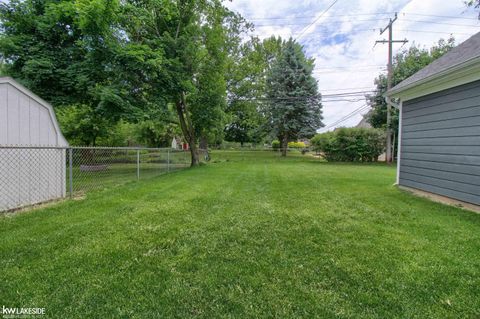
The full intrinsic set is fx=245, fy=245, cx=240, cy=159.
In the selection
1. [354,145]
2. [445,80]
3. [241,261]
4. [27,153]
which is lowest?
[241,261]

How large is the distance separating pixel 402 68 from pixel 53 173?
811 inches

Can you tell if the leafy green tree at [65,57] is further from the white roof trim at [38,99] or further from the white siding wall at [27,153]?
the white siding wall at [27,153]

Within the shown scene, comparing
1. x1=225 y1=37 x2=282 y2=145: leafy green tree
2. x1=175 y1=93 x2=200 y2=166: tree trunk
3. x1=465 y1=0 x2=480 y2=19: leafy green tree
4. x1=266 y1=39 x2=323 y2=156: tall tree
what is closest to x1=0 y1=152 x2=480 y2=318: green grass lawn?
x1=465 y1=0 x2=480 y2=19: leafy green tree

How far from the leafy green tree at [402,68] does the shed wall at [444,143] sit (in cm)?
1219

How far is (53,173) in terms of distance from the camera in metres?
4.67

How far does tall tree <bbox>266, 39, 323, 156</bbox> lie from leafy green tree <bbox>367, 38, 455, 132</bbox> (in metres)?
4.02

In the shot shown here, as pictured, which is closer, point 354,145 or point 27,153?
point 27,153

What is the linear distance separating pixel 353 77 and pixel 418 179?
15.9 metres

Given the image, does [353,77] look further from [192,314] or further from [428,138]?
[192,314]

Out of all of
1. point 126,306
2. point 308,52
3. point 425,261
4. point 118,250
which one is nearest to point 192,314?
point 126,306

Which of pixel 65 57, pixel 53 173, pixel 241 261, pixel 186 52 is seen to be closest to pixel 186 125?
pixel 186 52

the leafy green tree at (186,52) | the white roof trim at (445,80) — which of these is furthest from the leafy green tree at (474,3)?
the leafy green tree at (186,52)

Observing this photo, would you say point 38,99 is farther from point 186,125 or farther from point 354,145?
point 354,145

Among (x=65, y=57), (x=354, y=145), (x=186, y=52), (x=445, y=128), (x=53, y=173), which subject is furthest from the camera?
(x=354, y=145)
